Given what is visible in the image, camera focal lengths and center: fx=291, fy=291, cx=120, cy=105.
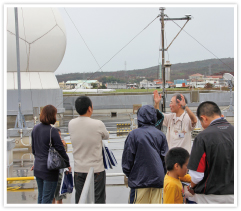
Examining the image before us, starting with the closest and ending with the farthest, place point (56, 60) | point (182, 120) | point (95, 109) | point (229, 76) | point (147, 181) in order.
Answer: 1. point (147, 181)
2. point (182, 120)
3. point (229, 76)
4. point (56, 60)
5. point (95, 109)

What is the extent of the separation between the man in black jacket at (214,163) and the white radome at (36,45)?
51.6ft

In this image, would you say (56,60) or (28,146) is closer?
(28,146)

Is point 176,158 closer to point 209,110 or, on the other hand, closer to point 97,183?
point 209,110

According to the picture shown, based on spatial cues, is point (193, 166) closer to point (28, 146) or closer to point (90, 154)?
point (90, 154)

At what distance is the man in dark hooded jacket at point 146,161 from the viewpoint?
121 inches

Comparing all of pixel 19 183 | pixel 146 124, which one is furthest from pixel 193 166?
pixel 19 183

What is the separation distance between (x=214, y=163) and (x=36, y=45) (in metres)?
16.1

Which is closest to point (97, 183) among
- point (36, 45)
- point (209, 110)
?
point (209, 110)

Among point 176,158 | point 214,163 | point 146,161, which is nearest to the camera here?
point 214,163

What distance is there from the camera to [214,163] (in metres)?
2.49

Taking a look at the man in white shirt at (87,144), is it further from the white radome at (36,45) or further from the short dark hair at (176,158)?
the white radome at (36,45)

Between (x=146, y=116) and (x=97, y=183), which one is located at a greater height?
(x=146, y=116)
